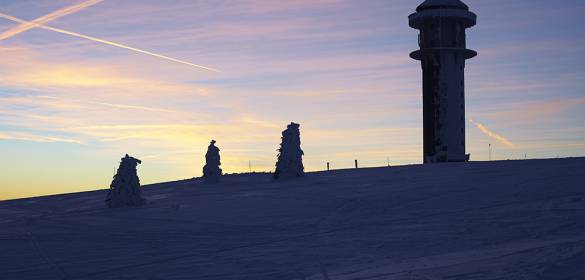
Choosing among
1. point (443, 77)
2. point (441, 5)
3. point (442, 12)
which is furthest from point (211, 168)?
point (441, 5)

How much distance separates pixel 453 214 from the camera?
22188 mm

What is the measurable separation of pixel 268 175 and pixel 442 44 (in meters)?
15.9

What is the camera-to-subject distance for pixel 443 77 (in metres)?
49.0

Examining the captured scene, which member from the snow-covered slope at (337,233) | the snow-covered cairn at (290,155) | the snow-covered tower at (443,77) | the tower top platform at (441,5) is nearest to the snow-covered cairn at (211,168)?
the snow-covered cairn at (290,155)

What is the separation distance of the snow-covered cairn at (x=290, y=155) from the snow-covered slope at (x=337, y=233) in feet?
15.9

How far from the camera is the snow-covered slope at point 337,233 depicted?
50.5ft

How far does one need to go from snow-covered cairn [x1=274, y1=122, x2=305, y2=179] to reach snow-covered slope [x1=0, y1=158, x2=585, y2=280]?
15.9ft

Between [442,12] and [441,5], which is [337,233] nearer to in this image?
[442,12]

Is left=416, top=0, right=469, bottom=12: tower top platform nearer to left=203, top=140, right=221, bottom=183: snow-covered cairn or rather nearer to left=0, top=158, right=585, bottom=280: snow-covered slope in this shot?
left=0, top=158, right=585, bottom=280: snow-covered slope

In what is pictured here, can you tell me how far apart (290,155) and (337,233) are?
19.9 m

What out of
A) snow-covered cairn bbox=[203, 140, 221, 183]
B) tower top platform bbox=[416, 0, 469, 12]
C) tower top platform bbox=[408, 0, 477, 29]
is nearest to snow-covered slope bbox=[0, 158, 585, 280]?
snow-covered cairn bbox=[203, 140, 221, 183]

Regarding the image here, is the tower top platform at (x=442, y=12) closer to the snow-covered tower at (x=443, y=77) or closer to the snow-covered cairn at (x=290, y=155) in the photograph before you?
the snow-covered tower at (x=443, y=77)

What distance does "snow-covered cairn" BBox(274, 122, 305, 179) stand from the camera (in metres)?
39.8

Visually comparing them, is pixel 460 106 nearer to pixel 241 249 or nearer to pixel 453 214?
pixel 453 214
